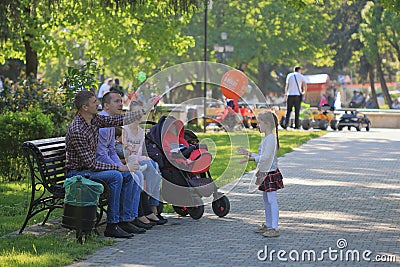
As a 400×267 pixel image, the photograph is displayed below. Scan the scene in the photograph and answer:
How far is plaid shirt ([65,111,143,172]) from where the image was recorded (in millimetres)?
8823

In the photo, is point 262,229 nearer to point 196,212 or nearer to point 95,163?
point 196,212

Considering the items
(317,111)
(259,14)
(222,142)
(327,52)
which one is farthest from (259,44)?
(222,142)

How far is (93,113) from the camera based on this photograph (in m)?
8.95

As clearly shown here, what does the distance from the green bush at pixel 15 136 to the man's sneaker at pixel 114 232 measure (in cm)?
548

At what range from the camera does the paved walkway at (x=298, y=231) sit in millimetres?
7809

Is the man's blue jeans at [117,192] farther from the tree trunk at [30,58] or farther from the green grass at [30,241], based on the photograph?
the tree trunk at [30,58]

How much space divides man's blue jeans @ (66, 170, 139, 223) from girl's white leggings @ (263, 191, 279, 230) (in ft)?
4.94

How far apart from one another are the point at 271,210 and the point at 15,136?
6.27 meters

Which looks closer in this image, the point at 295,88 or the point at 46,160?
the point at 46,160

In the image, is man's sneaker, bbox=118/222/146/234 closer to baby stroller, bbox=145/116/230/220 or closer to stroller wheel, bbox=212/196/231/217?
baby stroller, bbox=145/116/230/220

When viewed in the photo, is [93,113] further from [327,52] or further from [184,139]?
[327,52]

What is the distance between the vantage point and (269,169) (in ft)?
29.9

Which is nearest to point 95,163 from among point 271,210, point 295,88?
point 271,210

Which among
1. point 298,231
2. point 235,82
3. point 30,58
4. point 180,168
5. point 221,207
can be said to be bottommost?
point 298,231
